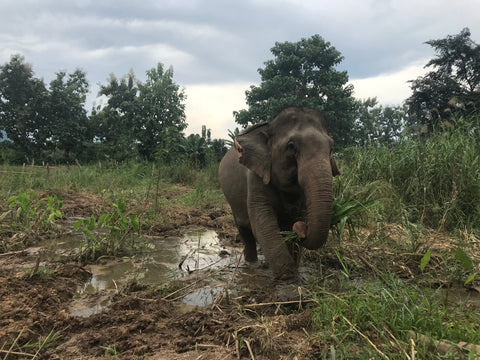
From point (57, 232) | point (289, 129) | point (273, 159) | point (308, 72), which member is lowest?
point (57, 232)

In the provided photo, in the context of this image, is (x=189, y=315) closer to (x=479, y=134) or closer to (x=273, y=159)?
(x=273, y=159)

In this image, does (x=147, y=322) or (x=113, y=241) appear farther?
(x=113, y=241)

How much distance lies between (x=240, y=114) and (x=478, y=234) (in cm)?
2176

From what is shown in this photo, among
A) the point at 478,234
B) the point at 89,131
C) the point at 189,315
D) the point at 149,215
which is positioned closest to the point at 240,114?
the point at 89,131

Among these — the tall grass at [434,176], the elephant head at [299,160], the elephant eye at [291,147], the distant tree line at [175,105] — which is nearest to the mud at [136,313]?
the elephant head at [299,160]

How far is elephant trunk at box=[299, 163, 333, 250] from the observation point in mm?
2855

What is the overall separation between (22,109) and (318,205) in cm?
3219

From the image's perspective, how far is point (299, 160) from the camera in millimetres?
3109

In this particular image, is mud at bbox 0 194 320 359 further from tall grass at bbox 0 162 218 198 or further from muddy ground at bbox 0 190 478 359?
tall grass at bbox 0 162 218 198

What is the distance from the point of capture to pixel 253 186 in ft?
11.9

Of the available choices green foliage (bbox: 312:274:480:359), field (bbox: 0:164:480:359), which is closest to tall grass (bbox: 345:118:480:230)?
field (bbox: 0:164:480:359)

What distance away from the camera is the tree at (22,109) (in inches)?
1127

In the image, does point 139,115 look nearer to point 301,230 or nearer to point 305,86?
point 305,86

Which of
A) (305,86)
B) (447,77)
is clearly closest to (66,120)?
(305,86)
